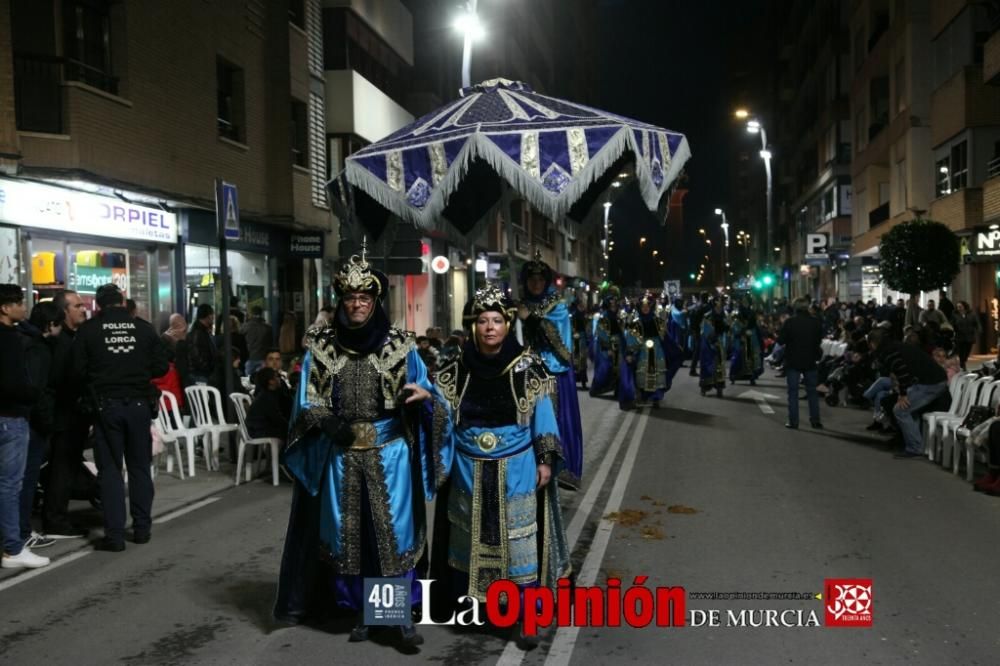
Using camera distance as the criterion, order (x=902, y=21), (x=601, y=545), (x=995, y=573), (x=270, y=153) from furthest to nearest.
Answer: (x=902, y=21) → (x=270, y=153) → (x=601, y=545) → (x=995, y=573)

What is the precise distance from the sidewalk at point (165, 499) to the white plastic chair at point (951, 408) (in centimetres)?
778

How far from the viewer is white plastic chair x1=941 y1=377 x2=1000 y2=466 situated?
34.9 feet

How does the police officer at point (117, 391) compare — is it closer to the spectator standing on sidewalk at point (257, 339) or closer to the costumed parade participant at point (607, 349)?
the spectator standing on sidewalk at point (257, 339)

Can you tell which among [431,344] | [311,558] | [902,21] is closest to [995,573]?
[311,558]

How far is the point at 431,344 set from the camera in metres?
15.5

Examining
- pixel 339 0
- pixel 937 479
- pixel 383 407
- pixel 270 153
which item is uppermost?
pixel 339 0

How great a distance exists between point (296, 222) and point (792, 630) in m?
18.7

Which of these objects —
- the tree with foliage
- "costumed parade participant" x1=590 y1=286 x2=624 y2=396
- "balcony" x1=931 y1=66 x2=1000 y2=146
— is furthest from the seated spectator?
"balcony" x1=931 y1=66 x2=1000 y2=146

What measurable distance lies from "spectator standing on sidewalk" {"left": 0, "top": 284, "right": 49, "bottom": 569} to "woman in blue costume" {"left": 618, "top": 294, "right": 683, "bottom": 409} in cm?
1214

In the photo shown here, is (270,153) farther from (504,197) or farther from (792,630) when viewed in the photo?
(792,630)

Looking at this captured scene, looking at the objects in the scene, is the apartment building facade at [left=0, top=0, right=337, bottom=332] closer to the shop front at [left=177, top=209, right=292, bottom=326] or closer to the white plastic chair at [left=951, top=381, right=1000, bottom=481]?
the shop front at [left=177, top=209, right=292, bottom=326]

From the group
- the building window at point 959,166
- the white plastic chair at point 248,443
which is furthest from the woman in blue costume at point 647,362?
the building window at point 959,166

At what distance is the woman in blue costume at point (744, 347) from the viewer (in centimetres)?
2214

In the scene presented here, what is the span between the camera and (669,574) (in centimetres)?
674
